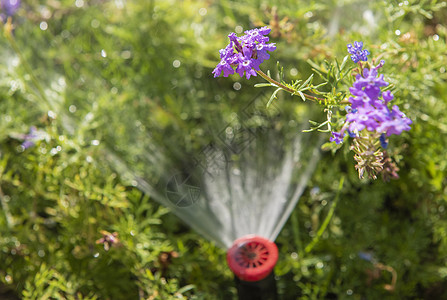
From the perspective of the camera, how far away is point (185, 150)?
6.40ft

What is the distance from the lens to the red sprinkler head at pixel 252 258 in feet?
4.54

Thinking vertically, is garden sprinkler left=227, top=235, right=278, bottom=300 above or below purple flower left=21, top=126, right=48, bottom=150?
below

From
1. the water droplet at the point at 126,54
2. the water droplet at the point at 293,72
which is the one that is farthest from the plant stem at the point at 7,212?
the water droplet at the point at 293,72

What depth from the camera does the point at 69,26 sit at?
7.35 ft

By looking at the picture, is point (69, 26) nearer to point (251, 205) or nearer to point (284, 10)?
point (284, 10)

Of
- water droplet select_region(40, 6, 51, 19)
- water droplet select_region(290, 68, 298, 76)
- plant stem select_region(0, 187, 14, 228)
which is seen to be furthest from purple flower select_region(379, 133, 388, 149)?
water droplet select_region(40, 6, 51, 19)

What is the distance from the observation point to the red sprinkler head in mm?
1383

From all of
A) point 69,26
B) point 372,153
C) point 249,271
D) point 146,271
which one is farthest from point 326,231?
point 69,26

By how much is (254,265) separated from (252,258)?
0.02m

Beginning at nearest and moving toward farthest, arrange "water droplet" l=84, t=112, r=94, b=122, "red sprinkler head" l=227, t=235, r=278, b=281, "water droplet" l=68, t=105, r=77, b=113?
"red sprinkler head" l=227, t=235, r=278, b=281 → "water droplet" l=84, t=112, r=94, b=122 → "water droplet" l=68, t=105, r=77, b=113

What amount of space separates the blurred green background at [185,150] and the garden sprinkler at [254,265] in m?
0.18

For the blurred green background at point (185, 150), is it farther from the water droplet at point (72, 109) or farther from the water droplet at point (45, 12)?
the water droplet at point (45, 12)

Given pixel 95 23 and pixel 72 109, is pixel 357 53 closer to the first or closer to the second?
pixel 72 109

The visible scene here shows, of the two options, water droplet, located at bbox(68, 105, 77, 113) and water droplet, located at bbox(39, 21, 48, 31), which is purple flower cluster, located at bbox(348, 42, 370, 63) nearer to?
water droplet, located at bbox(68, 105, 77, 113)
